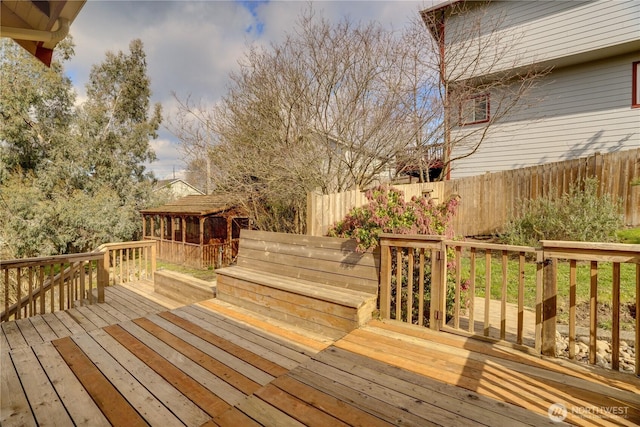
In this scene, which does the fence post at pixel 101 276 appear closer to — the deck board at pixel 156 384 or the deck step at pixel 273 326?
the deck step at pixel 273 326

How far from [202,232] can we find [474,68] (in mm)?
10012

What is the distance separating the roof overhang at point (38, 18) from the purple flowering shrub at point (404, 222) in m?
3.12

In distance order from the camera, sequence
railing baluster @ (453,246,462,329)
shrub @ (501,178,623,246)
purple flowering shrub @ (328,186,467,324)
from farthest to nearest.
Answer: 1. shrub @ (501,178,623,246)
2. purple flowering shrub @ (328,186,467,324)
3. railing baluster @ (453,246,462,329)

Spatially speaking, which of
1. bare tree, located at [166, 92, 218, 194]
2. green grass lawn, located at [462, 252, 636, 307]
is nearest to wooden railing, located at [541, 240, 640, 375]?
green grass lawn, located at [462, 252, 636, 307]

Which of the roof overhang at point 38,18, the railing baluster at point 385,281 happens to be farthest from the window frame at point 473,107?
the roof overhang at point 38,18

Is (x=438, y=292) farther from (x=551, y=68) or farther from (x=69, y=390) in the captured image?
(x=551, y=68)

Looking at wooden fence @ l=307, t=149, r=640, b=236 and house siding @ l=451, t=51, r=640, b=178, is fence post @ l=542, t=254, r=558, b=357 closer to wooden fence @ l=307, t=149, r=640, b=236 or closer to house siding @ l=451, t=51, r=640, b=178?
wooden fence @ l=307, t=149, r=640, b=236

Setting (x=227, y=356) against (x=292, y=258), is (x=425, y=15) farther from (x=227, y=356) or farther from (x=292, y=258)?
(x=227, y=356)

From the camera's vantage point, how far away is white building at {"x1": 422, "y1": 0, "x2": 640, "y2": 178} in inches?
308

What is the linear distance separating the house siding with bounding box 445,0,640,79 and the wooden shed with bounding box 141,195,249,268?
8.63m

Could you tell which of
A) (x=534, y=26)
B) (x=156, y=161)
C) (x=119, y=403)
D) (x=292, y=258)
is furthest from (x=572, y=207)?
(x=156, y=161)

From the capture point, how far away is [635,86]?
26.9ft

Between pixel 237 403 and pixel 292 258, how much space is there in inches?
89.6

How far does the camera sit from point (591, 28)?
806 centimetres
